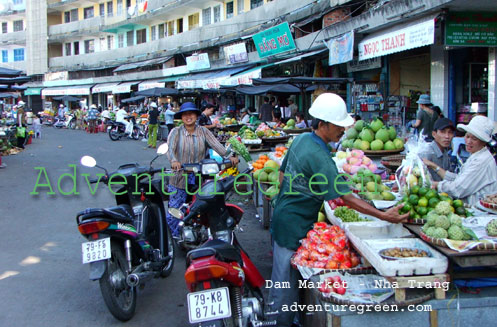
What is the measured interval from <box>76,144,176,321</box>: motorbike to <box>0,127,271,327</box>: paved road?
262mm

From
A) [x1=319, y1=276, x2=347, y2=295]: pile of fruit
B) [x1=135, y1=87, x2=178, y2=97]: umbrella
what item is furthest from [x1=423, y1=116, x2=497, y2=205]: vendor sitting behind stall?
[x1=135, y1=87, x2=178, y2=97]: umbrella

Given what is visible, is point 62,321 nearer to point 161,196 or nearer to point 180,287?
point 180,287

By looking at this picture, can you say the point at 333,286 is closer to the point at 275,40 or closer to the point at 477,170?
the point at 477,170

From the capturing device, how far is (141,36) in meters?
43.3

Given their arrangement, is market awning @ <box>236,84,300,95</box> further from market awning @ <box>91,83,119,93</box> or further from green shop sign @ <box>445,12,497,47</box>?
market awning @ <box>91,83,119,93</box>

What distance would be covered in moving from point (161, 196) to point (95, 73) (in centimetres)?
4541

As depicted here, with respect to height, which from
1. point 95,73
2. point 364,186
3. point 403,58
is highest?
point 95,73

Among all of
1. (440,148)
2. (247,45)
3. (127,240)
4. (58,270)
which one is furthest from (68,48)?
(440,148)

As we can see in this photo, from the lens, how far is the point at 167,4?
1411 inches

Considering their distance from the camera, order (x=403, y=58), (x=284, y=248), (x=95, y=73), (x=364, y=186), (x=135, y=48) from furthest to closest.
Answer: (x=95, y=73) < (x=135, y=48) < (x=403, y=58) < (x=364, y=186) < (x=284, y=248)

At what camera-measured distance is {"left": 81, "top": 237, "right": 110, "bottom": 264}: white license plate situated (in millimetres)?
3873

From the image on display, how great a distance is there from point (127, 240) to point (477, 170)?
302cm

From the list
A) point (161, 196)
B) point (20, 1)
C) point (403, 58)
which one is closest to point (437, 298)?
point (161, 196)

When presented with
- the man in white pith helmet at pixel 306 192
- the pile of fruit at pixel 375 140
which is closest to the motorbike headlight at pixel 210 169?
the man in white pith helmet at pixel 306 192
